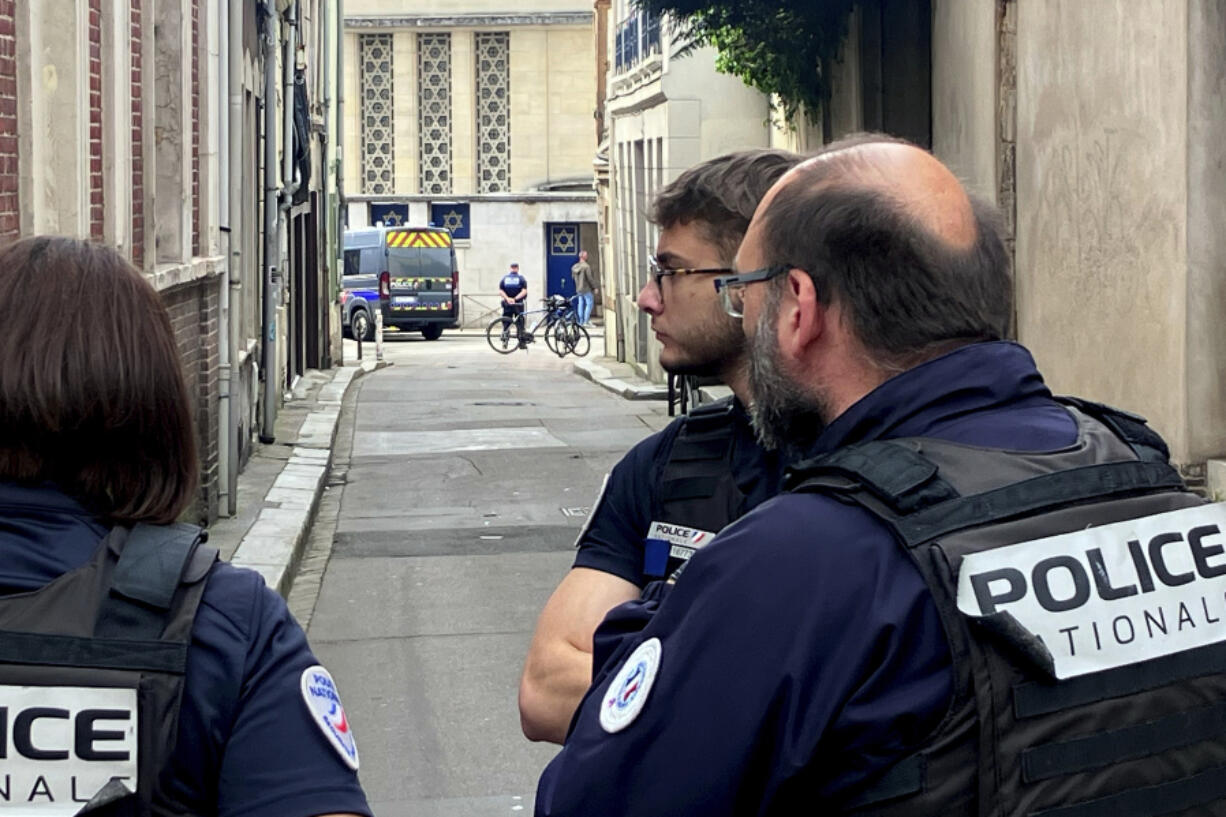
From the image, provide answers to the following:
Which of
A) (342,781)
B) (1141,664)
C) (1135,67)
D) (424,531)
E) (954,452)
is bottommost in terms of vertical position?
(424,531)

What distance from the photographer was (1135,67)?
8.78 metres

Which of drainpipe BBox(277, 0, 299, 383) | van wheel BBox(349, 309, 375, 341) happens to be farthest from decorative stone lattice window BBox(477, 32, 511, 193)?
drainpipe BBox(277, 0, 299, 383)

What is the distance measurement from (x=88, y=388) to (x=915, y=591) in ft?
2.95

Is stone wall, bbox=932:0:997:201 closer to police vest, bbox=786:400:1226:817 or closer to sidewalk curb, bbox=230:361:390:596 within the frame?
sidewalk curb, bbox=230:361:390:596

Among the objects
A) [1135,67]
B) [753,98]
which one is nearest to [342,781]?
[1135,67]

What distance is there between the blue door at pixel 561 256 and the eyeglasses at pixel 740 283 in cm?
4628

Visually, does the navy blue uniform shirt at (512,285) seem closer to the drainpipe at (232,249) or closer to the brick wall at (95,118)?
the drainpipe at (232,249)

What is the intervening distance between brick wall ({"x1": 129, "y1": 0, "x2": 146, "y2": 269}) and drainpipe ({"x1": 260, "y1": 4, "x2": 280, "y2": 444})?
587 cm

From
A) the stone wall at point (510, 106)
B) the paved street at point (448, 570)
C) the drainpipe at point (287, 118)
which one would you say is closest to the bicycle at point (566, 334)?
the paved street at point (448, 570)

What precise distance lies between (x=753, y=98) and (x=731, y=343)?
19.9 meters

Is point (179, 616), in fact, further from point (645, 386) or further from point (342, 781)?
point (645, 386)

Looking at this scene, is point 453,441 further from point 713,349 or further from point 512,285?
point 512,285

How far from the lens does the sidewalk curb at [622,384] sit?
2266 centimetres

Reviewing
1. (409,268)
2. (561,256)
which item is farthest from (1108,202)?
(561,256)
